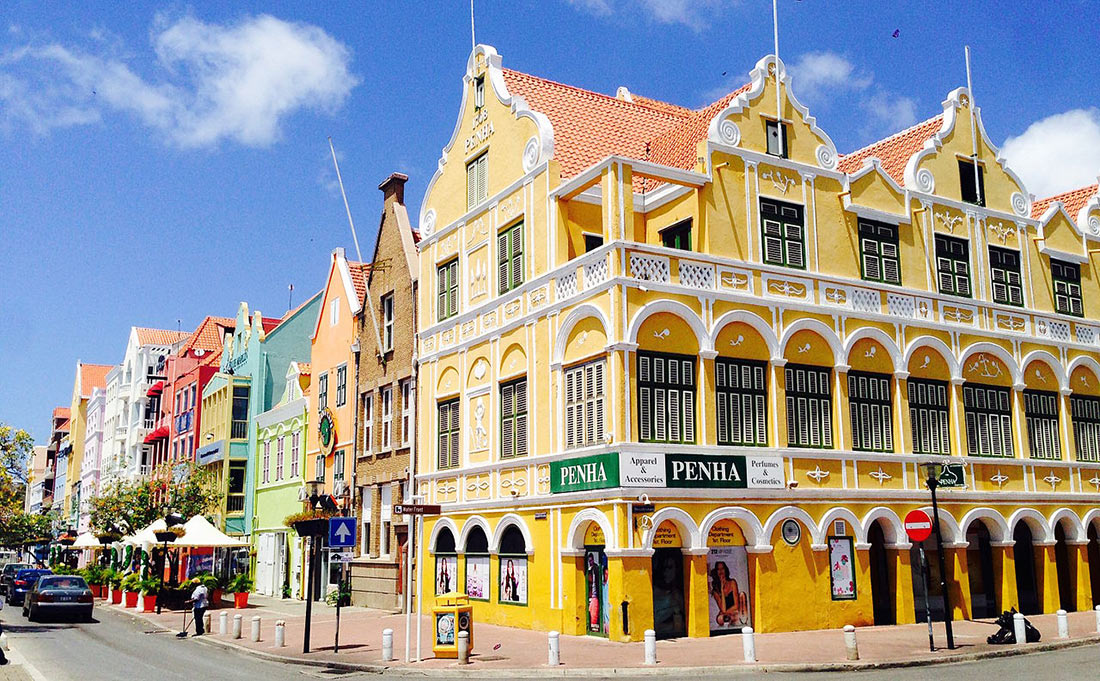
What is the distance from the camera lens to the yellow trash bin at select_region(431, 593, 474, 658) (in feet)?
63.2

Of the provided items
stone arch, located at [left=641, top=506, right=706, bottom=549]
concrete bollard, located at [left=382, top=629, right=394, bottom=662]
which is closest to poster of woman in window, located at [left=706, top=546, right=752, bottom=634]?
stone arch, located at [left=641, top=506, right=706, bottom=549]

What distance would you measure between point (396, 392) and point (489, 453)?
7.61 meters

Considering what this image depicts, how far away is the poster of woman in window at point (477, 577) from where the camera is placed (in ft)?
89.0

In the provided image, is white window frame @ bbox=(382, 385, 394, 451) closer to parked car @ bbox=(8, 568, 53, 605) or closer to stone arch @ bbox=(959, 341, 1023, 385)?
stone arch @ bbox=(959, 341, 1023, 385)

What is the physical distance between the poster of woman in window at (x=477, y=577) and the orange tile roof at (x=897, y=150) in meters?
14.9

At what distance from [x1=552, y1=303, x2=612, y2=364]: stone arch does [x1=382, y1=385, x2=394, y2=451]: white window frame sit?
36.6 feet

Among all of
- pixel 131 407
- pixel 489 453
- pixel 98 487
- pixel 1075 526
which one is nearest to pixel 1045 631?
pixel 1075 526

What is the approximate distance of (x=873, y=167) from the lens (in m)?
27.3

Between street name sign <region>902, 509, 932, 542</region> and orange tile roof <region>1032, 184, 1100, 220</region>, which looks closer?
street name sign <region>902, 509, 932, 542</region>

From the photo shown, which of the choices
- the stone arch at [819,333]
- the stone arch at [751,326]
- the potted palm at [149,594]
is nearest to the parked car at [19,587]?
the potted palm at [149,594]

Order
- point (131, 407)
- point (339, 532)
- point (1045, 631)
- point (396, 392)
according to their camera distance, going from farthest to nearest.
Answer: point (131, 407), point (396, 392), point (1045, 631), point (339, 532)

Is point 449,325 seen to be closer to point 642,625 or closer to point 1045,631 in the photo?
point 642,625

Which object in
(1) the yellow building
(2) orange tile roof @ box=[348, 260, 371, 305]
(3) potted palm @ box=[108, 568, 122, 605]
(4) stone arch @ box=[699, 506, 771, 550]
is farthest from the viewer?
(3) potted palm @ box=[108, 568, 122, 605]

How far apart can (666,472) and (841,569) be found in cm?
555
